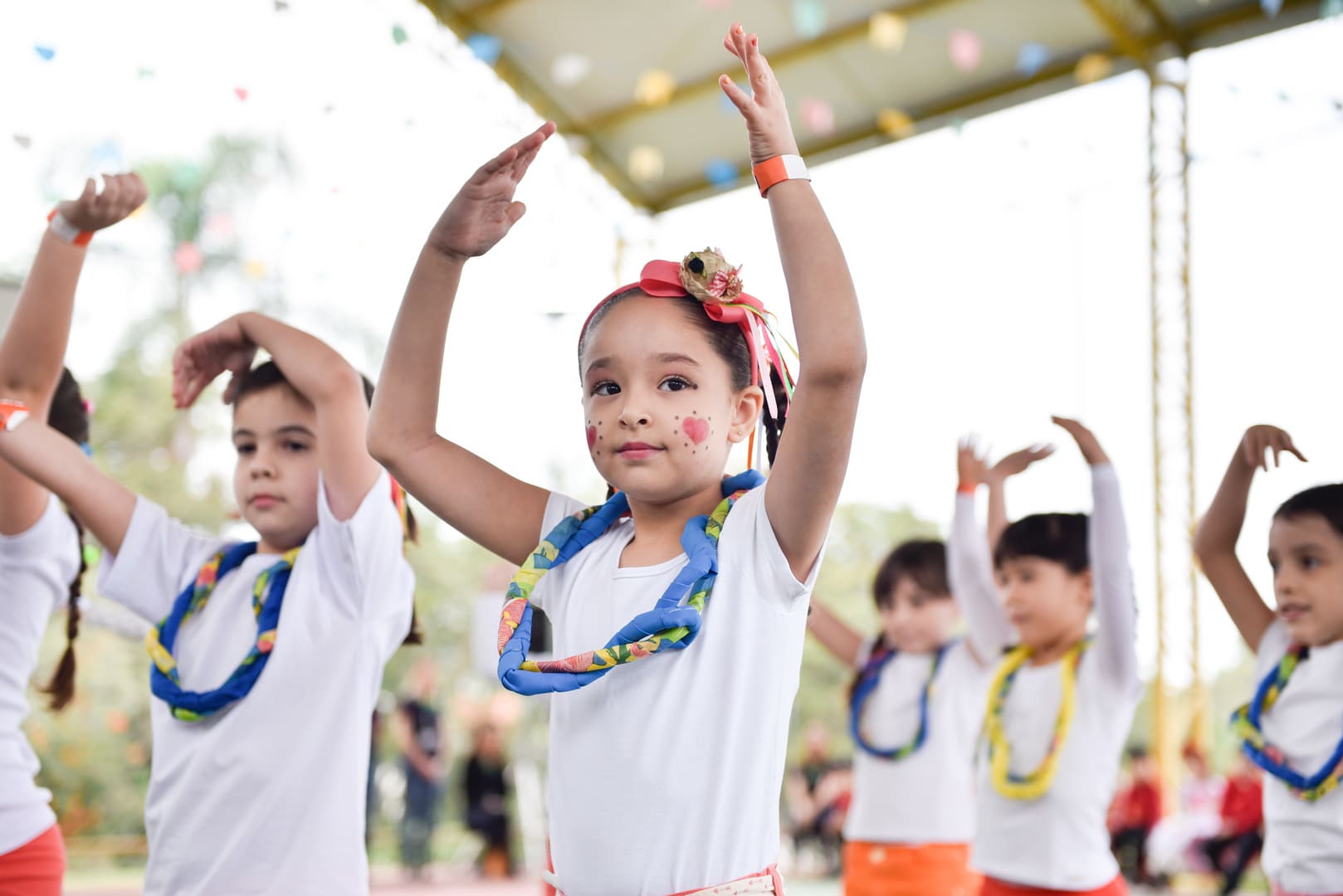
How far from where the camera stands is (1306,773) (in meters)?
2.37

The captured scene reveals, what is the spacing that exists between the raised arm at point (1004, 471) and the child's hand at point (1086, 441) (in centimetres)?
44

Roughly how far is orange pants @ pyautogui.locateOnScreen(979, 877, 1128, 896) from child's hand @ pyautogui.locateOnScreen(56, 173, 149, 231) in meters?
2.28

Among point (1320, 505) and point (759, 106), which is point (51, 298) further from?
point (1320, 505)

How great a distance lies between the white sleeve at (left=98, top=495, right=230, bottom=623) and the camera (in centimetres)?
218

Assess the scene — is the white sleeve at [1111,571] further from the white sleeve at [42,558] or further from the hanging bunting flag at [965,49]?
the hanging bunting flag at [965,49]

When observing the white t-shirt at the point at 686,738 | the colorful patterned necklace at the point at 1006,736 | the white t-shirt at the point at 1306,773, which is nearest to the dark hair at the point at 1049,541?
the colorful patterned necklace at the point at 1006,736

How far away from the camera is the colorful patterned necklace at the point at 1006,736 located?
2.90 metres

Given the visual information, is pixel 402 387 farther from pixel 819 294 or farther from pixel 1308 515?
pixel 1308 515

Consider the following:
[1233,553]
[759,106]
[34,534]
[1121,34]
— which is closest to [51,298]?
[34,534]

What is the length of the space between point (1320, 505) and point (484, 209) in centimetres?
177

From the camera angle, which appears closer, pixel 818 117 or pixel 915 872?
pixel 915 872

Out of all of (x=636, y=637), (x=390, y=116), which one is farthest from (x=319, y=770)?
(x=390, y=116)

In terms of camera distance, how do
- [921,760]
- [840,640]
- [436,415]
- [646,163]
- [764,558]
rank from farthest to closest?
[646,163] < [840,640] < [921,760] < [436,415] < [764,558]

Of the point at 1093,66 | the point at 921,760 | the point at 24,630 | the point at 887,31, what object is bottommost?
the point at 921,760
